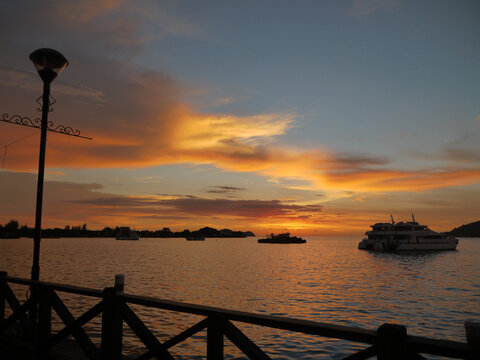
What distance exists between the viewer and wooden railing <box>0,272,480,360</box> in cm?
304

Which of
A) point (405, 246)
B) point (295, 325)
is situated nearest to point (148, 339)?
point (295, 325)

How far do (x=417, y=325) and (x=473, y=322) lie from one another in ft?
65.4

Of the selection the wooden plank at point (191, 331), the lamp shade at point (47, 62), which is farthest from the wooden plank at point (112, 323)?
the lamp shade at point (47, 62)

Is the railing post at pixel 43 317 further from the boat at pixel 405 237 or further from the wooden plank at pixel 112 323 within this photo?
the boat at pixel 405 237

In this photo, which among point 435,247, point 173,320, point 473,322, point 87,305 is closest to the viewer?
point 473,322

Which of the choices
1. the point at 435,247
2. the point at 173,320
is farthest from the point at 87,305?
the point at 435,247

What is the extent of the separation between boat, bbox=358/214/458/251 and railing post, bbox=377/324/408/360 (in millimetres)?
99481

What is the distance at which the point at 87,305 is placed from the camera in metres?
22.0

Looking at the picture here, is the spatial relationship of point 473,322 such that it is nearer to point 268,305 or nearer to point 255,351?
point 255,351

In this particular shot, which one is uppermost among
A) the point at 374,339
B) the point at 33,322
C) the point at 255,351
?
the point at 374,339

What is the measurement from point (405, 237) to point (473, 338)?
102m

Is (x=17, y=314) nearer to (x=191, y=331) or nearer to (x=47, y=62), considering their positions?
(x=191, y=331)

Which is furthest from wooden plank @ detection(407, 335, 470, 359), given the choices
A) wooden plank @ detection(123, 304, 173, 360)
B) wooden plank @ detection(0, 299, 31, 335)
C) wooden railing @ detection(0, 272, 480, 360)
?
wooden plank @ detection(0, 299, 31, 335)

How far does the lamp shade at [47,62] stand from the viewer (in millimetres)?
8883
